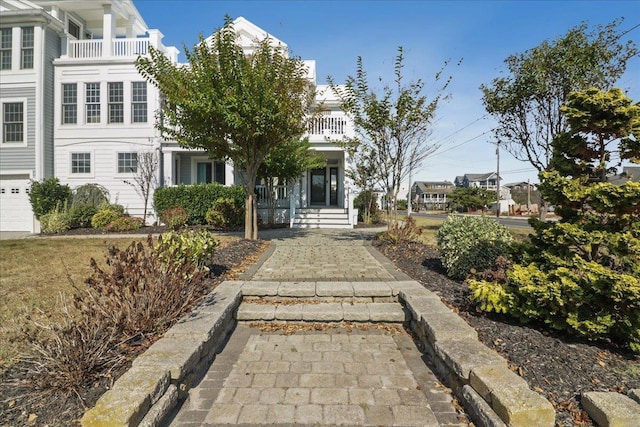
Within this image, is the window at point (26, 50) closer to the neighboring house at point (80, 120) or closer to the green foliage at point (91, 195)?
the neighboring house at point (80, 120)

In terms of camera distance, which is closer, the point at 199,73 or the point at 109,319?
the point at 109,319

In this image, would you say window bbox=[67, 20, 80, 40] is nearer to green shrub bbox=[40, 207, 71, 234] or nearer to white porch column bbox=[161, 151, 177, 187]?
white porch column bbox=[161, 151, 177, 187]

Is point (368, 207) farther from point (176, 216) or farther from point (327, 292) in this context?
point (327, 292)

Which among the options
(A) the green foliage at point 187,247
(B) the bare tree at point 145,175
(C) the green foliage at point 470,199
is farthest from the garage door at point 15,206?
(C) the green foliage at point 470,199

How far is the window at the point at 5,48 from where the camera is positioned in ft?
48.4

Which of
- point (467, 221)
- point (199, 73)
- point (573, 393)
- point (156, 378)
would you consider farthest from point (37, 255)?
point (573, 393)

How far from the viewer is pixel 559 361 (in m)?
2.79

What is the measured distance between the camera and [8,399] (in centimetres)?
239

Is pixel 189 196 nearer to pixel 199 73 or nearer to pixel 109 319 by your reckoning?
pixel 199 73

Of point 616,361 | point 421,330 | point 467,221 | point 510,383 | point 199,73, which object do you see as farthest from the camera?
point 199,73

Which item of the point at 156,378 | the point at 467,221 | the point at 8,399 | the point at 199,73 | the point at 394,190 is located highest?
the point at 199,73

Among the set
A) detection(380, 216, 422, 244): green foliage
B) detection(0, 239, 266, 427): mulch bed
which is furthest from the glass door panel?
detection(0, 239, 266, 427): mulch bed

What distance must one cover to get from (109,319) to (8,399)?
88 cm

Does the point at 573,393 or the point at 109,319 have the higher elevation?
the point at 109,319
